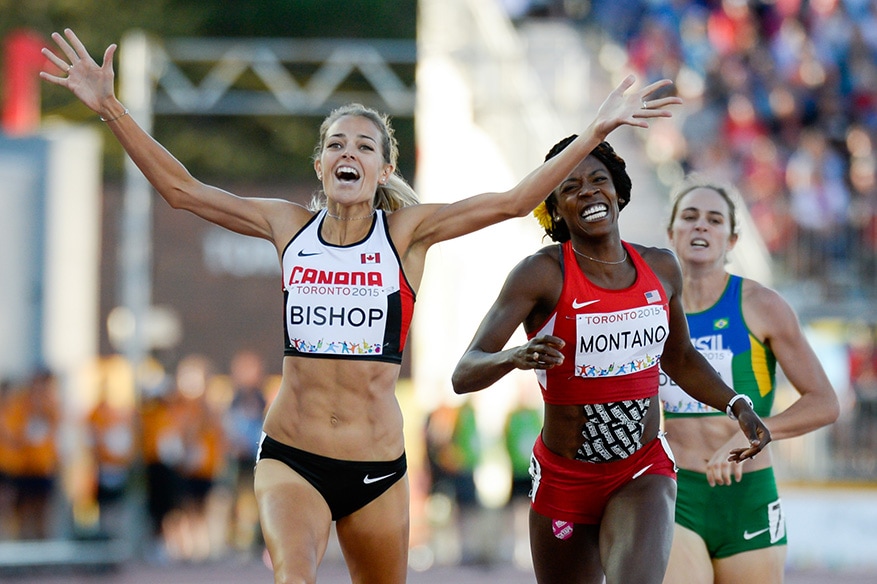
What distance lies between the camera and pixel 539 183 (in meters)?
5.29

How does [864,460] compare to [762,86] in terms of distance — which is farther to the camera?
[762,86]

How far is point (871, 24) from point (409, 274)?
15.0 meters

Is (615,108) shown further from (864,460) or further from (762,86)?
(762,86)

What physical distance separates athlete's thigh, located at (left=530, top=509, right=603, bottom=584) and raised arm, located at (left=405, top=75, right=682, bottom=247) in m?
1.19

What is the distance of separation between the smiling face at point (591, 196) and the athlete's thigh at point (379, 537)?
1.23m

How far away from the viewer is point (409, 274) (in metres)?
5.52

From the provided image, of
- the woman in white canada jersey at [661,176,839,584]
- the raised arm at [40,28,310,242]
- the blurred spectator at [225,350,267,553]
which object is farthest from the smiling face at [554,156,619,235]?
the blurred spectator at [225,350,267,553]

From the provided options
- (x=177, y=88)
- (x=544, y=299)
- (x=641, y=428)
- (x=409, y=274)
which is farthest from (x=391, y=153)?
(x=177, y=88)

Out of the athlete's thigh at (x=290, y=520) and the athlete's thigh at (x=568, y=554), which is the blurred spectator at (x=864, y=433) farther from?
the athlete's thigh at (x=290, y=520)

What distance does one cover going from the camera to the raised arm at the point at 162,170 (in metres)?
5.46

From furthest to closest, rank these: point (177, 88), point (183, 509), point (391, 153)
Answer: point (177, 88), point (183, 509), point (391, 153)

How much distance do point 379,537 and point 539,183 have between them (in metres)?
1.47

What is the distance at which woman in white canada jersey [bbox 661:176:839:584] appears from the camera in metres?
6.03

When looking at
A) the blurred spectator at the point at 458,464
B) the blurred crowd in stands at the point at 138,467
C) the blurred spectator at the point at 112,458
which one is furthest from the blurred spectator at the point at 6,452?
the blurred spectator at the point at 458,464
